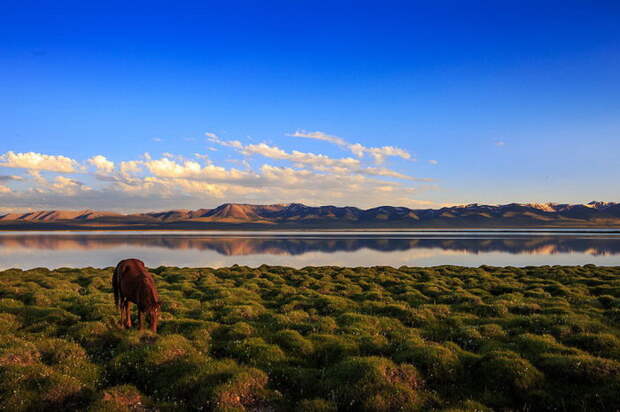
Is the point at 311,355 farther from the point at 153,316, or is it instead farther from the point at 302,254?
the point at 302,254

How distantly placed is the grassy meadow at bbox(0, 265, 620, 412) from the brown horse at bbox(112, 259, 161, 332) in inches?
26.0

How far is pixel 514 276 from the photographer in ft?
115

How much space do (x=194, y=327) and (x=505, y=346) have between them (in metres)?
12.5

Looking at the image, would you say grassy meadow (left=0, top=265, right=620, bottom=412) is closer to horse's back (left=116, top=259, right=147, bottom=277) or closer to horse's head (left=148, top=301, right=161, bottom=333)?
horse's head (left=148, top=301, right=161, bottom=333)

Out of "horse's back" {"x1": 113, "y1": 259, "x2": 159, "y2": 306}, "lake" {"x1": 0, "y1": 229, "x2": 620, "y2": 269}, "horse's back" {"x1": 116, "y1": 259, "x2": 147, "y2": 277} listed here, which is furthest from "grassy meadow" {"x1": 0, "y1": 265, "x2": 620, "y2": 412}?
"lake" {"x1": 0, "y1": 229, "x2": 620, "y2": 269}

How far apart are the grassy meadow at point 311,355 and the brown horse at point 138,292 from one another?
0.66m

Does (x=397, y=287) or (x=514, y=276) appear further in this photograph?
(x=514, y=276)

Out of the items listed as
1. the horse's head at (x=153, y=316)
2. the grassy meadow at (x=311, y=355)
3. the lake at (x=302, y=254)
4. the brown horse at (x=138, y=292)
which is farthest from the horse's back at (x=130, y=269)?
the lake at (x=302, y=254)

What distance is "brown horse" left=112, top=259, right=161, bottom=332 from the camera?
14750 mm

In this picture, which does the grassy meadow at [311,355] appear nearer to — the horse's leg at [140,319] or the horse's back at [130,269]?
the horse's leg at [140,319]

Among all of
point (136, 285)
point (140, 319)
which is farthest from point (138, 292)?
point (140, 319)

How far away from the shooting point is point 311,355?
13648 mm

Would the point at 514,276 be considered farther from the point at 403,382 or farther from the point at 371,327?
the point at 403,382

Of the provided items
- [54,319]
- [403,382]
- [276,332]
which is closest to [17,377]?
[54,319]
